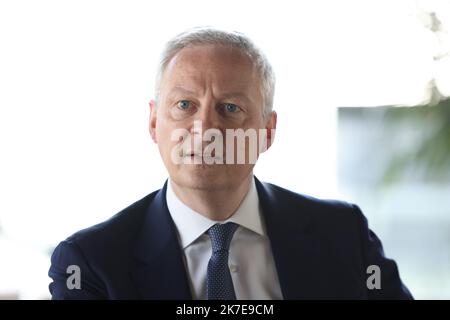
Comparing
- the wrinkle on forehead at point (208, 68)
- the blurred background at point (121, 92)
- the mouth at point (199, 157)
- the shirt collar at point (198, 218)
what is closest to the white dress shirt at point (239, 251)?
the shirt collar at point (198, 218)

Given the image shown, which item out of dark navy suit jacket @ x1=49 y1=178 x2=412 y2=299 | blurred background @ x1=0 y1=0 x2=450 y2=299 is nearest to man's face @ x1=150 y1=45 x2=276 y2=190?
dark navy suit jacket @ x1=49 y1=178 x2=412 y2=299

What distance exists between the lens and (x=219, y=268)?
→ 3.62ft

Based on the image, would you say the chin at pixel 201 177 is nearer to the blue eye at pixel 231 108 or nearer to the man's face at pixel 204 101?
the man's face at pixel 204 101

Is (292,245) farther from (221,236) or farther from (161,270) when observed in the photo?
(161,270)

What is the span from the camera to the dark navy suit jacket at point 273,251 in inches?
43.1

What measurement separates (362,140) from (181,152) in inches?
28.5

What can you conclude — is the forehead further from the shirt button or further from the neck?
the shirt button

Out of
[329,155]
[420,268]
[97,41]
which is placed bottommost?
[420,268]

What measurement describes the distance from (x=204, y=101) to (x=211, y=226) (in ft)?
0.77

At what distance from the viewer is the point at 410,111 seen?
1.66 metres

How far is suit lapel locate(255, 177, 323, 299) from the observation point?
3.78 ft
